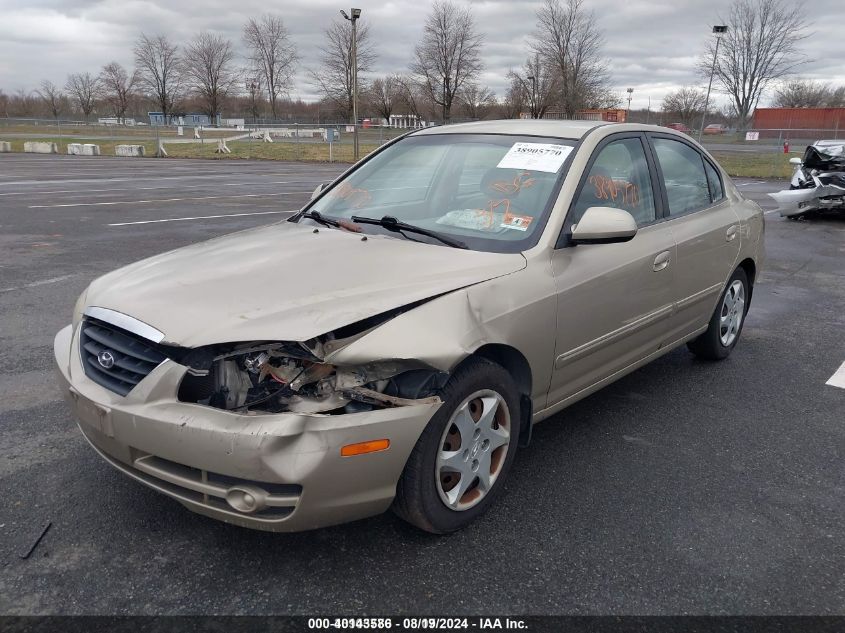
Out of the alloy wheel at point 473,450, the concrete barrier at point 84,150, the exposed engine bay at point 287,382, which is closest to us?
the exposed engine bay at point 287,382

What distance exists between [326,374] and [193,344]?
0.46 meters

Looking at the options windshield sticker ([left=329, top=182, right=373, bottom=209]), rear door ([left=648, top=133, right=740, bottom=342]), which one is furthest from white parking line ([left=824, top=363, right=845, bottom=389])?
windshield sticker ([left=329, top=182, right=373, bottom=209])

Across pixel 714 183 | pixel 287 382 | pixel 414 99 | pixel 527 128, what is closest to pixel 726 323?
pixel 714 183

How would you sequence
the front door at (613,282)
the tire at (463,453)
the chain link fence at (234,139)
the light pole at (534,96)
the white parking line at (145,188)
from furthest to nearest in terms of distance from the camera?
the light pole at (534,96), the chain link fence at (234,139), the white parking line at (145,188), the front door at (613,282), the tire at (463,453)

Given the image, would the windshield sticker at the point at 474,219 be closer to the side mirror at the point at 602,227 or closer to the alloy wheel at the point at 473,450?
the side mirror at the point at 602,227

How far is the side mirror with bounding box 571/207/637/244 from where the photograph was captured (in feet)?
10.0


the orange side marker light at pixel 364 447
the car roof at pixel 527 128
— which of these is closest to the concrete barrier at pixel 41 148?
the car roof at pixel 527 128

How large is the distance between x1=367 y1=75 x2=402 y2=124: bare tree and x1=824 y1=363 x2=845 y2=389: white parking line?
54141 mm

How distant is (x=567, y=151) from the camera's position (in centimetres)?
349

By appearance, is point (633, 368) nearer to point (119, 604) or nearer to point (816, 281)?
point (119, 604)

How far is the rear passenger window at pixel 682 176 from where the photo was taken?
13.5ft

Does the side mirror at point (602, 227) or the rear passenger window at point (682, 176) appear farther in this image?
the rear passenger window at point (682, 176)

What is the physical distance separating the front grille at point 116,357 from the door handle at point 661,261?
8.58 feet

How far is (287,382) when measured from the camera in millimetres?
2359
